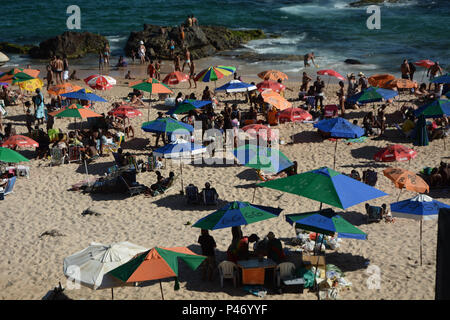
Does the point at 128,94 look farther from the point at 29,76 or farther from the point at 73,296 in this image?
the point at 73,296

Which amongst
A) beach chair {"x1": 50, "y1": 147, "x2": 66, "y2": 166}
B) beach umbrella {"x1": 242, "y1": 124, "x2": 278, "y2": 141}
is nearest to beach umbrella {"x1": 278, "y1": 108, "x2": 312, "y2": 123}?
beach umbrella {"x1": 242, "y1": 124, "x2": 278, "y2": 141}

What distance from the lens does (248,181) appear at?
1465cm

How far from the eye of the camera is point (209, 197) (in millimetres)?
13141

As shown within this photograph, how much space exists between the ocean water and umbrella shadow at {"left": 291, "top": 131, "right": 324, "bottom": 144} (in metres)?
11.8

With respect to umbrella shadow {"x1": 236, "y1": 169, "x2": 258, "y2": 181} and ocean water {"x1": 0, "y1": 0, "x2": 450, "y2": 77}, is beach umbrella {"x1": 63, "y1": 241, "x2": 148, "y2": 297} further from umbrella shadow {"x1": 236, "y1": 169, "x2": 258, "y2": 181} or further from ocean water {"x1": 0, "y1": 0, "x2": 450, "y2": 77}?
ocean water {"x1": 0, "y1": 0, "x2": 450, "y2": 77}

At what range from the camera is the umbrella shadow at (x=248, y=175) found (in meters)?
14.8

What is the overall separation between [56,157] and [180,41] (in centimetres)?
1855

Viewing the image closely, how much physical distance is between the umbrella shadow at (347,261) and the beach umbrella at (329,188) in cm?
130

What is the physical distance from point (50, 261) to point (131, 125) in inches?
329

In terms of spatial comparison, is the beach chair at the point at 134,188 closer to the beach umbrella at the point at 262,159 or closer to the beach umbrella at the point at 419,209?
the beach umbrella at the point at 262,159

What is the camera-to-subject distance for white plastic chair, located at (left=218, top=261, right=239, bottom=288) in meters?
9.53

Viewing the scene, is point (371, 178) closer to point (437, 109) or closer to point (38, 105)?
point (437, 109)

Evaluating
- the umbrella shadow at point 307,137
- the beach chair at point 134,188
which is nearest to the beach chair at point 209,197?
the beach chair at point 134,188

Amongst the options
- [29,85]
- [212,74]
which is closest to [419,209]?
[212,74]
